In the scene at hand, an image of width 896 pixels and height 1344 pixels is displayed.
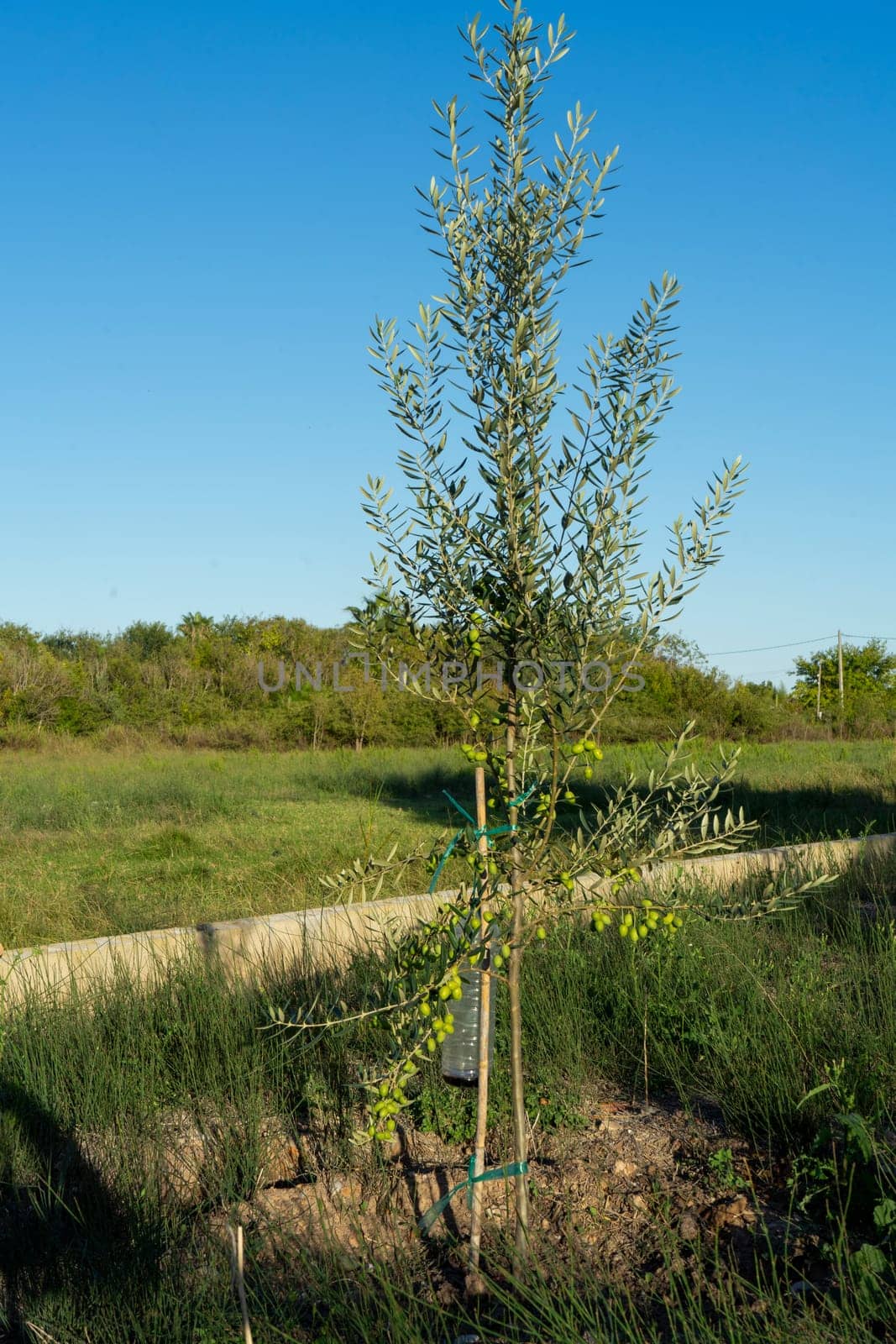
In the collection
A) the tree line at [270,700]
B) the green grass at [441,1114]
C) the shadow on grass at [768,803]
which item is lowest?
the green grass at [441,1114]

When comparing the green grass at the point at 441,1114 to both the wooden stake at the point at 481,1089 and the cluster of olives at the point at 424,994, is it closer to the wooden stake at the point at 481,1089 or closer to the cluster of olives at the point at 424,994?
the wooden stake at the point at 481,1089

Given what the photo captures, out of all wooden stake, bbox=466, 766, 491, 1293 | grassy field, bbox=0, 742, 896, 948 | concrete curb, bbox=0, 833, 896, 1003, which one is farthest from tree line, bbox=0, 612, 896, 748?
wooden stake, bbox=466, 766, 491, 1293

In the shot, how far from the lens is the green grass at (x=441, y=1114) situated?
2426 mm

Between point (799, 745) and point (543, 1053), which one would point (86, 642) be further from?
point (543, 1053)

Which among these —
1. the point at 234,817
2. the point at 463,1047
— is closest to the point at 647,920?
the point at 463,1047

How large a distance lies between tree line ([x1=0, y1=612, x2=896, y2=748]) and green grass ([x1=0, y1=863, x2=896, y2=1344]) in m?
20.5

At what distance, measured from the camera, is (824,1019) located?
12.4 ft

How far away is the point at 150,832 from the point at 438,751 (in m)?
12.8

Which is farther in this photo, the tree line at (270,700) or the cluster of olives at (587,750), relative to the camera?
the tree line at (270,700)

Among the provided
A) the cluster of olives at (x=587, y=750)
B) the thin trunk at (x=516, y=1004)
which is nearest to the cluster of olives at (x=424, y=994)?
the thin trunk at (x=516, y=1004)

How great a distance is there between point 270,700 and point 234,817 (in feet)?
58.0

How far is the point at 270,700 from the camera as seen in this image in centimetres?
3155

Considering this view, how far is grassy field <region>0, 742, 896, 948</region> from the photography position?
23.7ft

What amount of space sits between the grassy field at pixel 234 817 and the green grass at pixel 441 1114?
1102 mm
